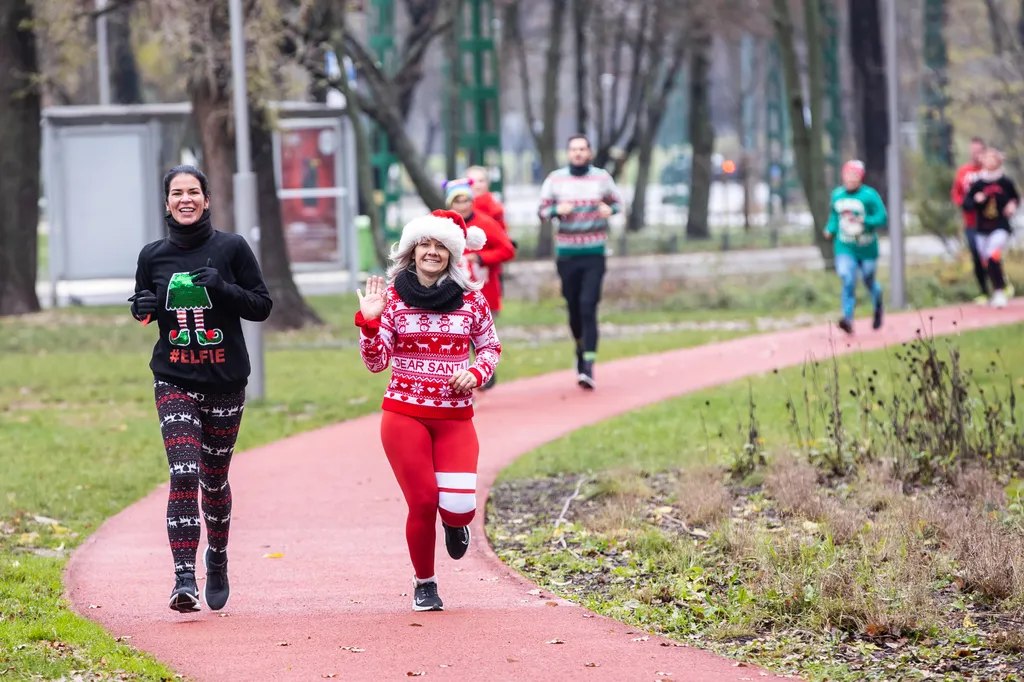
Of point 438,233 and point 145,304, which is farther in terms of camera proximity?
point 438,233

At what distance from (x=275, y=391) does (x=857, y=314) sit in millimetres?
8056

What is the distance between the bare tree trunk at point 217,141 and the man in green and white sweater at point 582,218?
6.39m

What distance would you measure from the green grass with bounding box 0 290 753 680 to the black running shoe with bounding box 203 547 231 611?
30cm

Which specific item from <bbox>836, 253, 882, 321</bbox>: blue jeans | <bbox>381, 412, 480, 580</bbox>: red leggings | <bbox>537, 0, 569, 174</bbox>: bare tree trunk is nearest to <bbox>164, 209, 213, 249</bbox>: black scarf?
<bbox>381, 412, 480, 580</bbox>: red leggings

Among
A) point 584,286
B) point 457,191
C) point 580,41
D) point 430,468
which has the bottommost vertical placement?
point 430,468

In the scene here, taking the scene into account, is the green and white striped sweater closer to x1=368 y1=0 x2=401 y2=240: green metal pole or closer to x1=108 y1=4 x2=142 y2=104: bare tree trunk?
x1=368 y1=0 x2=401 y2=240: green metal pole

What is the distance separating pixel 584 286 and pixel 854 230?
4.12 m

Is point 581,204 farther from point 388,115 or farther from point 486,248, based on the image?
point 388,115

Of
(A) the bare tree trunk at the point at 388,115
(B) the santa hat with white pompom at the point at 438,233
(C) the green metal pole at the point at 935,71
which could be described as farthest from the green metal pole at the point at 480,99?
(B) the santa hat with white pompom at the point at 438,233

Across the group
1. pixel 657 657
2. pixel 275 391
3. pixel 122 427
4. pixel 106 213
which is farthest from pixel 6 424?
pixel 106 213

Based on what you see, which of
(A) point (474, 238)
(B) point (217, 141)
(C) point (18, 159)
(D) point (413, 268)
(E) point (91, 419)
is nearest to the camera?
(D) point (413, 268)

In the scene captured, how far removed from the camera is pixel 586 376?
14.1 m

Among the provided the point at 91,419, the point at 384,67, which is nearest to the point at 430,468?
the point at 91,419

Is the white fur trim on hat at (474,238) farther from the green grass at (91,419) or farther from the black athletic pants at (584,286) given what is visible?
the black athletic pants at (584,286)
